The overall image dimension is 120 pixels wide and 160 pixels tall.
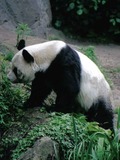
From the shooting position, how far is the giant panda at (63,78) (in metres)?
4.95

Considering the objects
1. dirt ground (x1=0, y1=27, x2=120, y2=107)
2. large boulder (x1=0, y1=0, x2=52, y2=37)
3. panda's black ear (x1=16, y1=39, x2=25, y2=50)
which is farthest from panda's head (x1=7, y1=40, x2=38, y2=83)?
large boulder (x1=0, y1=0, x2=52, y2=37)

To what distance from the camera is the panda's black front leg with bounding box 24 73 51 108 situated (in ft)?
17.1

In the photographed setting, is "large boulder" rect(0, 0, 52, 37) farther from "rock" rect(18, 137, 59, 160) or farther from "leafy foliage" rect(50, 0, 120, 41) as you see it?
"rock" rect(18, 137, 59, 160)

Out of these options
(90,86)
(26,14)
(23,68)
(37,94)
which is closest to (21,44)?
(23,68)

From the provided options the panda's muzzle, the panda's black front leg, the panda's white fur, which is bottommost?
the panda's black front leg

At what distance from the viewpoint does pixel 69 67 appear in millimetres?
4941

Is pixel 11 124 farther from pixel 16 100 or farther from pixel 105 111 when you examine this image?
pixel 105 111

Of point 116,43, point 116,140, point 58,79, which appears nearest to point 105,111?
point 58,79

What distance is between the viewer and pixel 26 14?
10.2 meters

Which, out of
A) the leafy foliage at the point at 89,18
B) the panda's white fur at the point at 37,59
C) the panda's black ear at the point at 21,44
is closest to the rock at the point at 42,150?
the panda's white fur at the point at 37,59

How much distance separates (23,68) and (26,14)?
5.41m

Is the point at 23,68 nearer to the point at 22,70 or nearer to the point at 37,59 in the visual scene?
the point at 22,70

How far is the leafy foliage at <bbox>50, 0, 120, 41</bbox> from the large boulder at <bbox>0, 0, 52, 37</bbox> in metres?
0.48

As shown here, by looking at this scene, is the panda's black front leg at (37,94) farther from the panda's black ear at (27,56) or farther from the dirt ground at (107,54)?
the dirt ground at (107,54)
